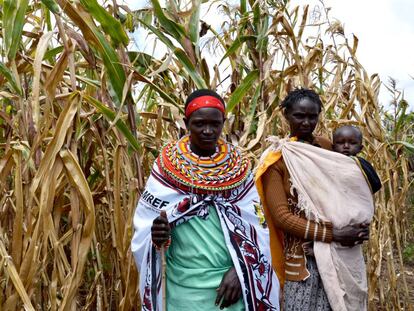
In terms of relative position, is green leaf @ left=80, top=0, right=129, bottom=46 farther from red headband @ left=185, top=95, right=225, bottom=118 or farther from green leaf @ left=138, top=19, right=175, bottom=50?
red headband @ left=185, top=95, right=225, bottom=118

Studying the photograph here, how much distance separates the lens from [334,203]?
1843mm

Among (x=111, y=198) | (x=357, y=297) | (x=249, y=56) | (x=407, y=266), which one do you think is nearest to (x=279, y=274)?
(x=357, y=297)

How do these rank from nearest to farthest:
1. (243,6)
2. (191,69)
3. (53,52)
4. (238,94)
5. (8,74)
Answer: (8,74) → (53,52) → (191,69) → (238,94) → (243,6)

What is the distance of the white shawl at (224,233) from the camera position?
1619mm

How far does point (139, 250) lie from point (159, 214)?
6.0 inches

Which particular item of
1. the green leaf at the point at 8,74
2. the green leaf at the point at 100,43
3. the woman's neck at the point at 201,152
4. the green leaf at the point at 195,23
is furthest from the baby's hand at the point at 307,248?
the green leaf at the point at 8,74

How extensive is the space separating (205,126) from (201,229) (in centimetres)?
33

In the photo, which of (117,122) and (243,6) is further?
(243,6)

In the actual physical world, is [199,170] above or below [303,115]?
below

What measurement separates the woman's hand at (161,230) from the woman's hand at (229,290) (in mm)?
229

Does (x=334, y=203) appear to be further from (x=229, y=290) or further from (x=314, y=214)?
(x=229, y=290)

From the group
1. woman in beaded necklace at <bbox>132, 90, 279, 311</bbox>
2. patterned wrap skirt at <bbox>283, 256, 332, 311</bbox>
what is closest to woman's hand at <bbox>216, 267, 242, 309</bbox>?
woman in beaded necklace at <bbox>132, 90, 279, 311</bbox>

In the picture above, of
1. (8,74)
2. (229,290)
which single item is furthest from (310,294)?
(8,74)

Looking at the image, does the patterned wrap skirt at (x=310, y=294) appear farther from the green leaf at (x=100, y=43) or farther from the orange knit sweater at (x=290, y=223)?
the green leaf at (x=100, y=43)
